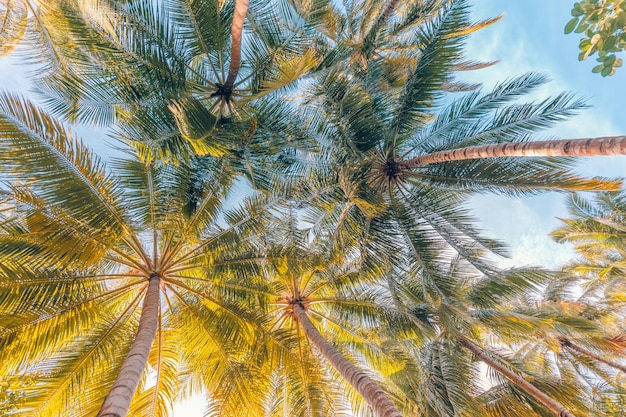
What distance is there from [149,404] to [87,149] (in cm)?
468

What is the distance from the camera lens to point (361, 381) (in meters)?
5.50

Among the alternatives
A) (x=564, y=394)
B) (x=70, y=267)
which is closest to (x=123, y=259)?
(x=70, y=267)

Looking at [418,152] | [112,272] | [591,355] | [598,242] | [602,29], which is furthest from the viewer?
[598,242]

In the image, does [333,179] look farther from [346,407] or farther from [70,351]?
[70,351]

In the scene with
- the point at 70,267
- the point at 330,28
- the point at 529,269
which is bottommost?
the point at 529,269

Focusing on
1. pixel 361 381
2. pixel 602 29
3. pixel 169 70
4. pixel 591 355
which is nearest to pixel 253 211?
pixel 169 70

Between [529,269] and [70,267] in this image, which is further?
[529,269]

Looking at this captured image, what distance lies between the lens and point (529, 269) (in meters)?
7.43

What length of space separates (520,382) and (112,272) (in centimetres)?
820

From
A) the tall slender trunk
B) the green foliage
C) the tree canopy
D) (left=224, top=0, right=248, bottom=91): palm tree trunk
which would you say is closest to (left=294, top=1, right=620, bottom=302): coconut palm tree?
the tree canopy

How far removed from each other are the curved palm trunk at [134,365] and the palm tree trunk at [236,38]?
4024 mm

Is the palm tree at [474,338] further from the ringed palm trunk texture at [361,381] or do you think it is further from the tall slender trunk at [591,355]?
the tall slender trunk at [591,355]

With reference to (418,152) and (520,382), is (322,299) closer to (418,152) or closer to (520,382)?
(418,152)

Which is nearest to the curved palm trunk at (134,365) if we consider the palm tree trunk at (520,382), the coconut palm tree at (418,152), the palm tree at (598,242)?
the coconut palm tree at (418,152)
